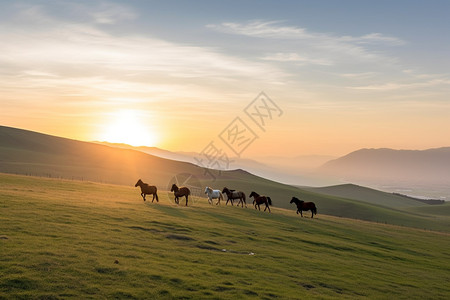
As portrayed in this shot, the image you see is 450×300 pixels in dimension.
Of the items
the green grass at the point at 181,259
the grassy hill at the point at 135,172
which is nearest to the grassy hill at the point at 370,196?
the grassy hill at the point at 135,172

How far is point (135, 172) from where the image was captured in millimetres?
122875

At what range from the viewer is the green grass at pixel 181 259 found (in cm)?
1417

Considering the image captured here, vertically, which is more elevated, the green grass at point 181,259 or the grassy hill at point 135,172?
the grassy hill at point 135,172

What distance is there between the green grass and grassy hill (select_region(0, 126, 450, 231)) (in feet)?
137

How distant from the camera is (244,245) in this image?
2370 cm

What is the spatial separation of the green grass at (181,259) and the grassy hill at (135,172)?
41.7 meters

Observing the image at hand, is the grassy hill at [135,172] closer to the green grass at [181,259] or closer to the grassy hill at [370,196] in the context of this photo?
the grassy hill at [370,196]

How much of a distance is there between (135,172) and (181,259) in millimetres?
107847

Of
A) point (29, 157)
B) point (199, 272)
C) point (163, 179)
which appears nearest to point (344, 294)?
point (199, 272)

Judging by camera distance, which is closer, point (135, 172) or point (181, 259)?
point (181, 259)

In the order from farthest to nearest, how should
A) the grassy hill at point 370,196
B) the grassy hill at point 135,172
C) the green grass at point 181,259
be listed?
the grassy hill at point 370,196 < the grassy hill at point 135,172 < the green grass at point 181,259

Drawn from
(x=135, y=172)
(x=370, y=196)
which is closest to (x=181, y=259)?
(x=135, y=172)

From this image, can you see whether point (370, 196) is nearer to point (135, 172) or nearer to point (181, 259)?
point (135, 172)

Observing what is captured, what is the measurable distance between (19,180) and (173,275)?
31.6 metres
